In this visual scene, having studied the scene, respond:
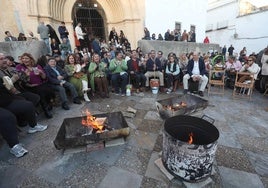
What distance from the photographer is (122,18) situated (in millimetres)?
11578

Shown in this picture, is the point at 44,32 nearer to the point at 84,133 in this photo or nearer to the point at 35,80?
the point at 35,80

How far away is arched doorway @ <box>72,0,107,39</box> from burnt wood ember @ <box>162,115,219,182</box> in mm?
11073

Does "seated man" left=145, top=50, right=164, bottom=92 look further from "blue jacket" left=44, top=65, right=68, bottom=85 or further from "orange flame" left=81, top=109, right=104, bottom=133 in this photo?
"orange flame" left=81, top=109, right=104, bottom=133

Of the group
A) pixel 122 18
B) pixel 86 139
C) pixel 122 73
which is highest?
pixel 122 18

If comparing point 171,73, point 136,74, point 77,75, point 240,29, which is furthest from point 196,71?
point 240,29

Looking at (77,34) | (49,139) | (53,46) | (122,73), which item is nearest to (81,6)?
(77,34)

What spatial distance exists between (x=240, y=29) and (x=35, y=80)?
785 inches

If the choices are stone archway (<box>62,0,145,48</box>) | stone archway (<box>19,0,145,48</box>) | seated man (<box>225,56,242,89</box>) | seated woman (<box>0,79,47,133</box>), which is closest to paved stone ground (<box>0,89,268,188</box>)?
seated woman (<box>0,79,47,133</box>)

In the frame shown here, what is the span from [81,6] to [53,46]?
5756 mm

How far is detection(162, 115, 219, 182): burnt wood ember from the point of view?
6.05 feet

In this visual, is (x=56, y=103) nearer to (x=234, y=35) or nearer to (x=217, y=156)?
(x=217, y=156)

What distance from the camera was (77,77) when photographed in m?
4.78

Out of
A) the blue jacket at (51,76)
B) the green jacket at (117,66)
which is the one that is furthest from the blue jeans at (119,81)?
the blue jacket at (51,76)

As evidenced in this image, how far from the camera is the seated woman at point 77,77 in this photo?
4781mm
